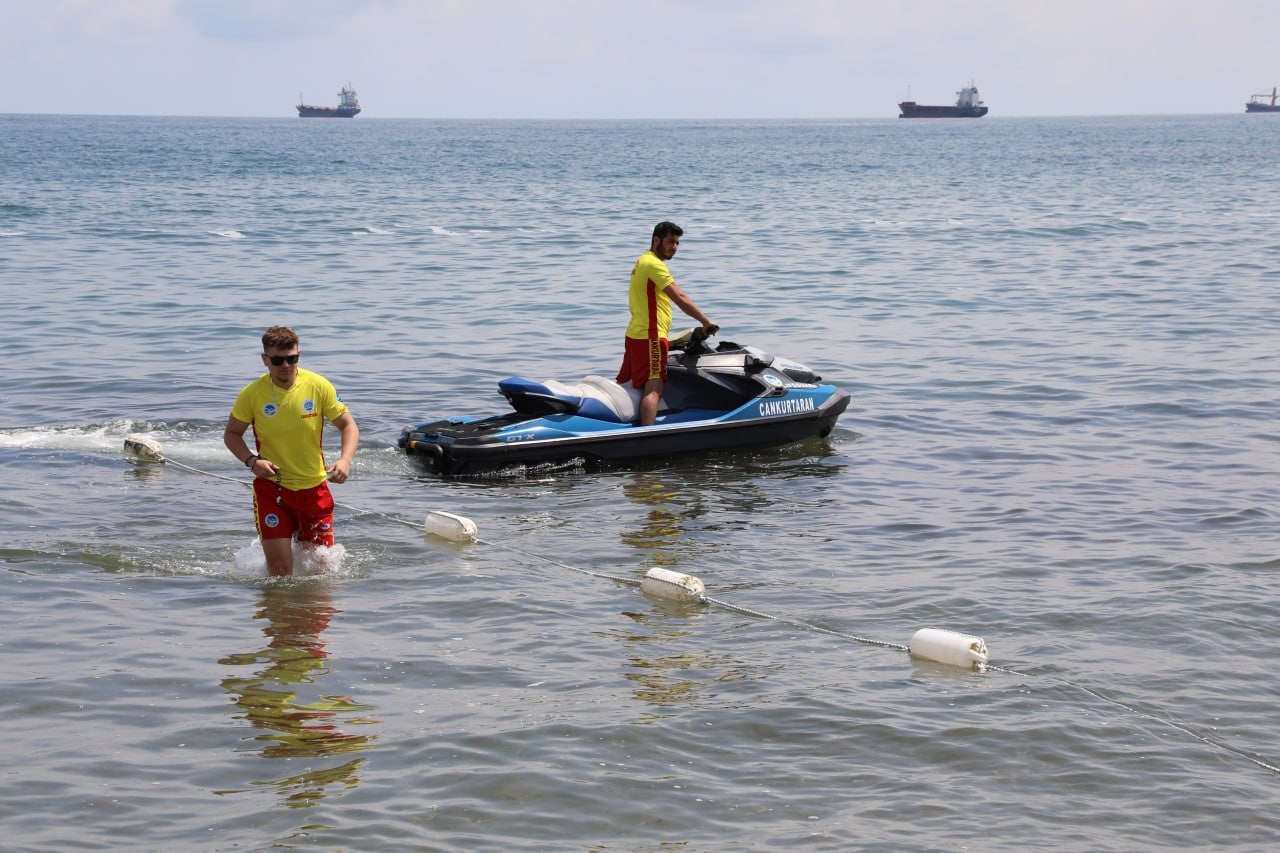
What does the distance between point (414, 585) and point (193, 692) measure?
212cm

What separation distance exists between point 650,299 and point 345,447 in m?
4.04

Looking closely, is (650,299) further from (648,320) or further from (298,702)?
(298,702)

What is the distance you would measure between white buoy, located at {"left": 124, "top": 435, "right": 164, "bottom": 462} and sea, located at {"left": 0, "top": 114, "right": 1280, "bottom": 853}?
0.45 ft

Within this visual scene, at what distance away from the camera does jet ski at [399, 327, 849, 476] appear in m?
11.7

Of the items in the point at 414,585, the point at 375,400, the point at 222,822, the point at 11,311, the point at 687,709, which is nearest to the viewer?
the point at 222,822

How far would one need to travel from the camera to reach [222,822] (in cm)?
579

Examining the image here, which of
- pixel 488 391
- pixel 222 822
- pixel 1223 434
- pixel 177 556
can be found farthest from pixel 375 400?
pixel 222 822

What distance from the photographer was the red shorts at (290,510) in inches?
329

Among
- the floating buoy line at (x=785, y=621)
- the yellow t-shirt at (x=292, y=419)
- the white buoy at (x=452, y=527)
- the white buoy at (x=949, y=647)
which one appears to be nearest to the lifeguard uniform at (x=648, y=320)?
the floating buoy line at (x=785, y=621)

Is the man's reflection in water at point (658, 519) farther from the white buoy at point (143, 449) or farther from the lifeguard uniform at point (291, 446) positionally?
the white buoy at point (143, 449)

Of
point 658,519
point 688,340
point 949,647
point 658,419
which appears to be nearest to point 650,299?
point 688,340

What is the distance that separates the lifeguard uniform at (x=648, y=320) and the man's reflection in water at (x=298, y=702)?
162 inches

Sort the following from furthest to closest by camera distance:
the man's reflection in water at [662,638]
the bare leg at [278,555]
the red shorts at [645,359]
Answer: the red shorts at [645,359], the bare leg at [278,555], the man's reflection in water at [662,638]

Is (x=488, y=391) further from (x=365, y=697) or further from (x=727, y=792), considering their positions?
(x=727, y=792)
